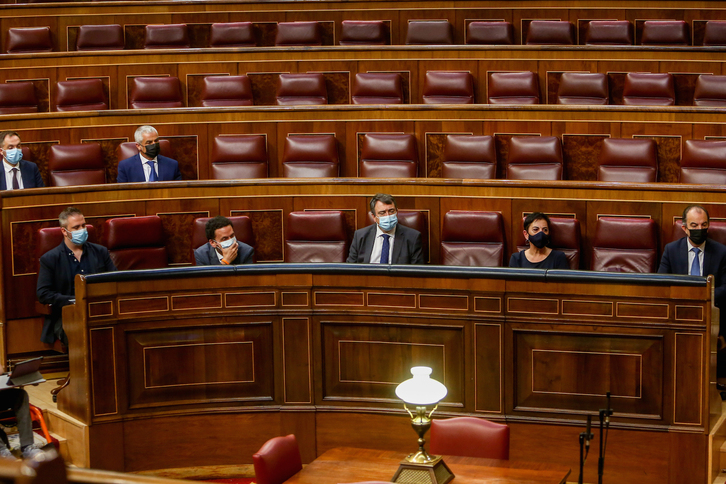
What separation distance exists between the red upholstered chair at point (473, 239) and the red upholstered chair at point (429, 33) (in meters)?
1.54

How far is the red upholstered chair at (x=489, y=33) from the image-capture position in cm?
409

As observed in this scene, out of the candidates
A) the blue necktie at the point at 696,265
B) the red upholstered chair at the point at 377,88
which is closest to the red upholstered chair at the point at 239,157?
the red upholstered chair at the point at 377,88

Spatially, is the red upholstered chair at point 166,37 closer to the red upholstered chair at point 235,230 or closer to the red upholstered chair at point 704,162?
the red upholstered chair at point 235,230

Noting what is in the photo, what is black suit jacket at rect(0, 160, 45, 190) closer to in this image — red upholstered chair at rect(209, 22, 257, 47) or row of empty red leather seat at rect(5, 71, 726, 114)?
row of empty red leather seat at rect(5, 71, 726, 114)

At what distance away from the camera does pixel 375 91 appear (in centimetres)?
373

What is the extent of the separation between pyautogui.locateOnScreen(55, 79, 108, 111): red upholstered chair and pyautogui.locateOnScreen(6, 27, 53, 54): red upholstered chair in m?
0.55

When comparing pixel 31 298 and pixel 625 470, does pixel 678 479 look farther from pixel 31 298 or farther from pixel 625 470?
pixel 31 298

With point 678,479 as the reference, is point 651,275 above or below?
above

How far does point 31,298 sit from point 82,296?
57cm

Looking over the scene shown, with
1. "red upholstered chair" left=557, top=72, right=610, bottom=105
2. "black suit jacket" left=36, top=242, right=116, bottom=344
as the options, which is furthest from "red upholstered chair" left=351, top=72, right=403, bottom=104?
"black suit jacket" left=36, top=242, right=116, bottom=344

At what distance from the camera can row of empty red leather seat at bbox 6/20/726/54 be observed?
161 inches

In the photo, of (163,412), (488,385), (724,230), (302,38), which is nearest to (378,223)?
(488,385)

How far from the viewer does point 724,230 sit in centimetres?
258

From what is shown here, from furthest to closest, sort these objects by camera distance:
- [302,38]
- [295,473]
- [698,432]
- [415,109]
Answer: [302,38], [415,109], [698,432], [295,473]
